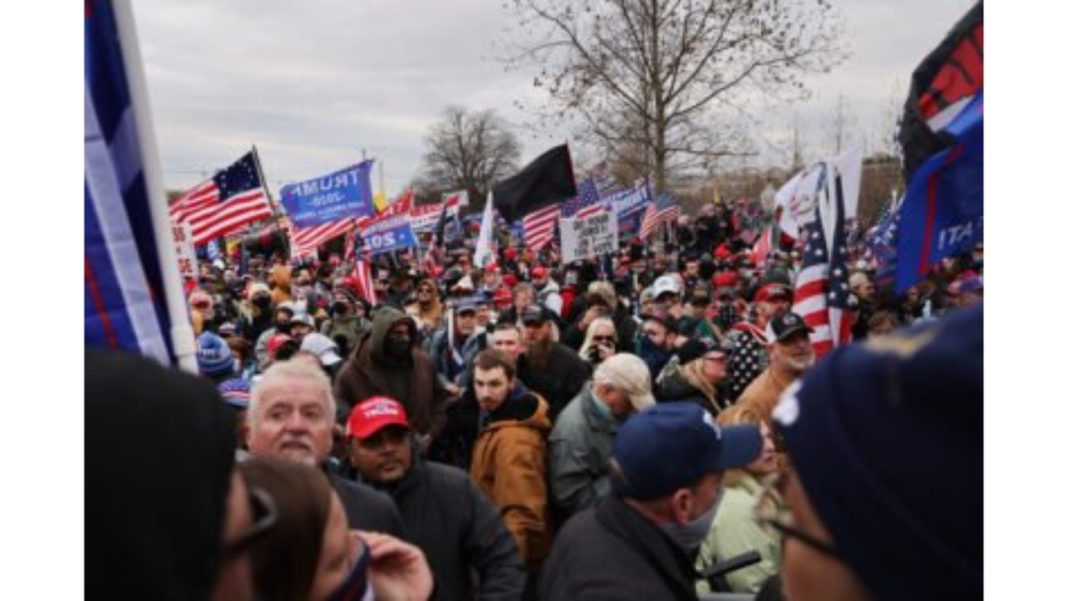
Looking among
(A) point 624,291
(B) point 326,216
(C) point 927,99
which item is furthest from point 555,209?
(C) point 927,99

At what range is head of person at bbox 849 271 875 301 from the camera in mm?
9992

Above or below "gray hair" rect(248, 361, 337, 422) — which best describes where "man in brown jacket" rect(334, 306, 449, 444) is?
below

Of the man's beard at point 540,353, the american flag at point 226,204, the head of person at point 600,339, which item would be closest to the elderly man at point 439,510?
the man's beard at point 540,353

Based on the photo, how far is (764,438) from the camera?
13.5 ft

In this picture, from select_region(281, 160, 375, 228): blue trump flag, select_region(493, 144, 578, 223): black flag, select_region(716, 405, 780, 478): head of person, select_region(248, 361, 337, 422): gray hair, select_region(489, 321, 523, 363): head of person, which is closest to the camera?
select_region(248, 361, 337, 422): gray hair

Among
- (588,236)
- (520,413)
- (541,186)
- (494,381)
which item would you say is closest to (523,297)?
(541,186)

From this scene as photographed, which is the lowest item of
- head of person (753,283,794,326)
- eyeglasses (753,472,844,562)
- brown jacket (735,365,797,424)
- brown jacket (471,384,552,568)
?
brown jacket (471,384,552,568)

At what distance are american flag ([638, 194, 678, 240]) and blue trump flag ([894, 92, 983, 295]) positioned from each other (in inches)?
519

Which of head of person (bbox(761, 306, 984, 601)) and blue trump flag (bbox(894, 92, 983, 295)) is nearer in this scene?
head of person (bbox(761, 306, 984, 601))

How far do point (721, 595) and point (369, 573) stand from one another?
1332mm

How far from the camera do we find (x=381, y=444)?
3820mm

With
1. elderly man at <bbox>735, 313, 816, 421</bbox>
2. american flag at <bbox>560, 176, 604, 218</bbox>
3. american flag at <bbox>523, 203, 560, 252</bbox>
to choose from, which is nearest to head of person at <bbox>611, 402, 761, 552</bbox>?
elderly man at <bbox>735, 313, 816, 421</bbox>

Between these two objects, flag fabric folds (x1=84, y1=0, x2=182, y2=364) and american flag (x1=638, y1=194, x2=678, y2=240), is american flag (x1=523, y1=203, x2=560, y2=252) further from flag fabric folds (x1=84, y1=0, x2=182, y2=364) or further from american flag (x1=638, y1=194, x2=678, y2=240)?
flag fabric folds (x1=84, y1=0, x2=182, y2=364)

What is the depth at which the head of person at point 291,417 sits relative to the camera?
353 cm
